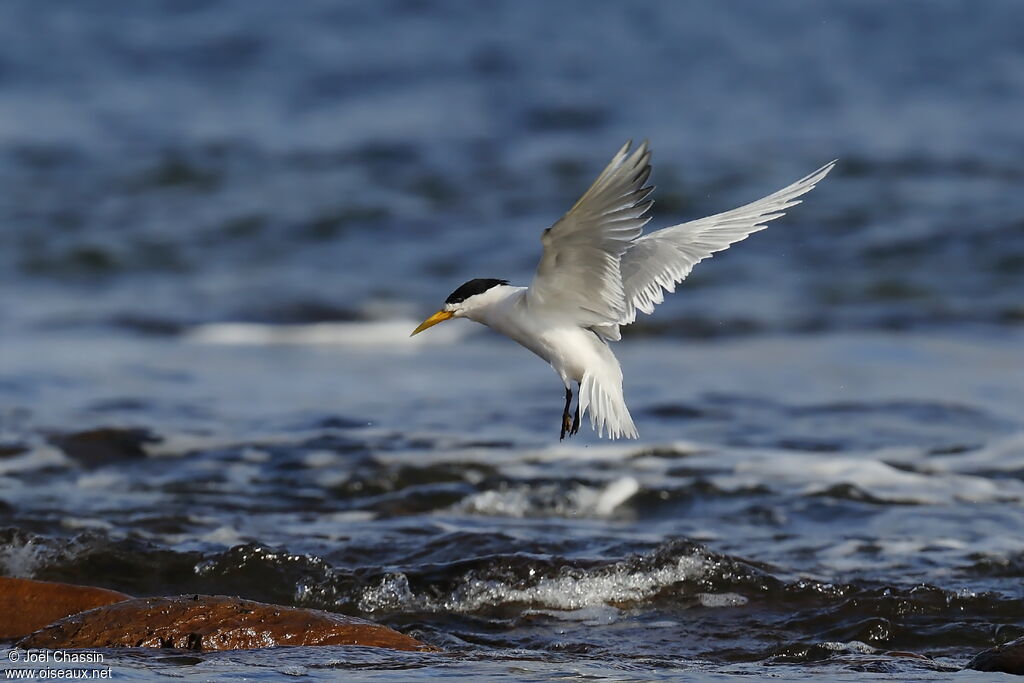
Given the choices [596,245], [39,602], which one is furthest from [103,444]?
[596,245]

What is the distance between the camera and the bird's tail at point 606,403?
5250 mm

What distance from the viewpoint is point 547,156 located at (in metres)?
15.4

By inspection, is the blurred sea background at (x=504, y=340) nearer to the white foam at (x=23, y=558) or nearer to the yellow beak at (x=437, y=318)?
the white foam at (x=23, y=558)

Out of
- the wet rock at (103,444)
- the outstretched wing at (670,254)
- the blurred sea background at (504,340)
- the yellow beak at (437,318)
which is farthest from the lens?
the wet rock at (103,444)

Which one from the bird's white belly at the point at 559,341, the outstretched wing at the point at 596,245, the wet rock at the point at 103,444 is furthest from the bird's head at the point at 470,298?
the wet rock at the point at 103,444

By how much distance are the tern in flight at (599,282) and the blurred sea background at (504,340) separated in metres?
0.78

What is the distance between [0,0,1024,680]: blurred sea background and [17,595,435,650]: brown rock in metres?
0.12

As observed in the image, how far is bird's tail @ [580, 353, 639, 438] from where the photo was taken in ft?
17.2

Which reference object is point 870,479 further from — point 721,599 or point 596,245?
point 596,245

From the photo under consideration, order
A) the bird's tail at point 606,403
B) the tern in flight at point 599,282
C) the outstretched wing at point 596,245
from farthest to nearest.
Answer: the bird's tail at point 606,403
the tern in flight at point 599,282
the outstretched wing at point 596,245

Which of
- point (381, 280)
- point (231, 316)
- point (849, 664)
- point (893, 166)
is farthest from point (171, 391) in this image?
point (893, 166)

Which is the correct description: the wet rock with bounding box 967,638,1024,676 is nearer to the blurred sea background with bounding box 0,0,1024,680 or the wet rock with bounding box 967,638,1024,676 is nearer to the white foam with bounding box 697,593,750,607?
the blurred sea background with bounding box 0,0,1024,680

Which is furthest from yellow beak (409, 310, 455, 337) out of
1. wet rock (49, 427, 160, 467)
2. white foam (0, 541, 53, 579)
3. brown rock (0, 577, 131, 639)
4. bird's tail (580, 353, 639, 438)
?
wet rock (49, 427, 160, 467)

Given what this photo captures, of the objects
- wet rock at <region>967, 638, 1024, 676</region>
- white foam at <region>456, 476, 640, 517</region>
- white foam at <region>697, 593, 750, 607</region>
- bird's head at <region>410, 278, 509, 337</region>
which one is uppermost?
bird's head at <region>410, 278, 509, 337</region>
